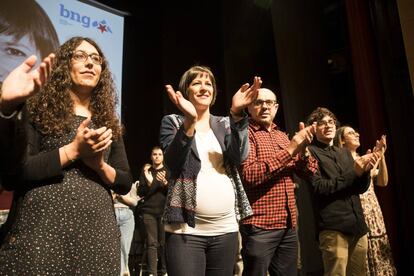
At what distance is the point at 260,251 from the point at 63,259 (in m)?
0.99

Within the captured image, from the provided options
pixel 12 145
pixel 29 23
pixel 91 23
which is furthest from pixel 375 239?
pixel 29 23

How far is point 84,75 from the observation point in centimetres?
126

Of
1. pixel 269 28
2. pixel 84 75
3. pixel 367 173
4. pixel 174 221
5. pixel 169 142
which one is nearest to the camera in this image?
pixel 84 75

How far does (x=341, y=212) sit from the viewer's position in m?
2.22

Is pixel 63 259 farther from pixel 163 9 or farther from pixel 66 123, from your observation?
pixel 163 9

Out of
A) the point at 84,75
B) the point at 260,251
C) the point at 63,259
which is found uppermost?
the point at 84,75

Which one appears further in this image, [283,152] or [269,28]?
[269,28]

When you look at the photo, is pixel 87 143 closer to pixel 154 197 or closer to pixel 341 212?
pixel 341 212

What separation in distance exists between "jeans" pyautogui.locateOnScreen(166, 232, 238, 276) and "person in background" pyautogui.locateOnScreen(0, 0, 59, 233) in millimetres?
2452

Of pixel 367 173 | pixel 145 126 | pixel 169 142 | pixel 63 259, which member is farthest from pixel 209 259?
pixel 145 126

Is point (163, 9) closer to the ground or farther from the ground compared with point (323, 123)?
farther from the ground

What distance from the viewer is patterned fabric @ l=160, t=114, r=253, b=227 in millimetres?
1400

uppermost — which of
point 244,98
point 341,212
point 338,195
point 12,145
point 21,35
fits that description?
point 21,35

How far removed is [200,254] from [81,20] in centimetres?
323
